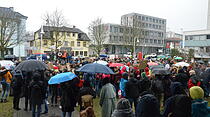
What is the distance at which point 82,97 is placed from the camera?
199 inches

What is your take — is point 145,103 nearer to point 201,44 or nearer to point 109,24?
point 201,44

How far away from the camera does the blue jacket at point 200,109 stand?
13.1 ft

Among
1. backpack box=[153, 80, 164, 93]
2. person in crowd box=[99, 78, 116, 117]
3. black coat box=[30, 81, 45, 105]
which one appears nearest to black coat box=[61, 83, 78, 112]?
person in crowd box=[99, 78, 116, 117]

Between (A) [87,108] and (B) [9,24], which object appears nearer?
(A) [87,108]

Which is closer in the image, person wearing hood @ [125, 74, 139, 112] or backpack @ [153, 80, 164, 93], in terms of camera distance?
person wearing hood @ [125, 74, 139, 112]

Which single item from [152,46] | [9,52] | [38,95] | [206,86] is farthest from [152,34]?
[38,95]

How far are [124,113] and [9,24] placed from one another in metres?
24.4

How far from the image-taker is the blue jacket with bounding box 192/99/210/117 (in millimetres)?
4008

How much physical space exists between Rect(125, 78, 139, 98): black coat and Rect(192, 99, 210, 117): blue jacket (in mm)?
2923

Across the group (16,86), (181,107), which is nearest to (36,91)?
(16,86)

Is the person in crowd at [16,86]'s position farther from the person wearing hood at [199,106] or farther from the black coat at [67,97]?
the person wearing hood at [199,106]

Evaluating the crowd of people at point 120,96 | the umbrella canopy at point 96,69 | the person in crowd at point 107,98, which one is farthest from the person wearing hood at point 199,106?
the umbrella canopy at point 96,69

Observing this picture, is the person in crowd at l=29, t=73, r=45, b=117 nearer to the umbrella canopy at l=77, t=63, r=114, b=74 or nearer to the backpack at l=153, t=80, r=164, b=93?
the umbrella canopy at l=77, t=63, r=114, b=74

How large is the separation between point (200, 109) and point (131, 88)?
3069 millimetres
